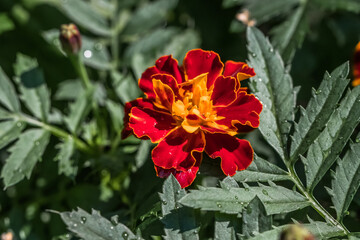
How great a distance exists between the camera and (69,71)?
204cm

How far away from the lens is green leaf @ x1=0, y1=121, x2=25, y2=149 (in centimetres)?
133

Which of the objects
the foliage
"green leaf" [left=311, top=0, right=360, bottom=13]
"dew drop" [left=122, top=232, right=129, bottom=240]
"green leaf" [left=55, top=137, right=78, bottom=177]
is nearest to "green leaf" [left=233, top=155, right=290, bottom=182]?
the foliage

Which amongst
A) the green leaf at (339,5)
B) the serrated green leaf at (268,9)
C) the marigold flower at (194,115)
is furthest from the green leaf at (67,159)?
the green leaf at (339,5)

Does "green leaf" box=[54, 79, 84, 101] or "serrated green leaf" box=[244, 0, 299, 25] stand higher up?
"serrated green leaf" box=[244, 0, 299, 25]

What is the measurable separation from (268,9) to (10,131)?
829mm

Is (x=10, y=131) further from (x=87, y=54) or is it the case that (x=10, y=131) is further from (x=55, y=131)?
(x=87, y=54)

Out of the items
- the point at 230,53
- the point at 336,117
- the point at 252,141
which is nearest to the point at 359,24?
the point at 230,53

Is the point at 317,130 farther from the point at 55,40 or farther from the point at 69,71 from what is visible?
the point at 69,71

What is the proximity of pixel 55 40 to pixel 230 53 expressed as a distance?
0.60m

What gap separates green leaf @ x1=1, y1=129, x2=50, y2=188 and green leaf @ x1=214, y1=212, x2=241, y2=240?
0.50 metres

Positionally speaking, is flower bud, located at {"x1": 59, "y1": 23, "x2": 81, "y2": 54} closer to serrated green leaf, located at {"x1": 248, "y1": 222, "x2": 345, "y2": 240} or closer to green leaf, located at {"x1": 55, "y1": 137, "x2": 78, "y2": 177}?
green leaf, located at {"x1": 55, "y1": 137, "x2": 78, "y2": 177}

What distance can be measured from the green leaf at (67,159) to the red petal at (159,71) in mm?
297

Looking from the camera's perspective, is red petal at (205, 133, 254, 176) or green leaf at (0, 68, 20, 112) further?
green leaf at (0, 68, 20, 112)

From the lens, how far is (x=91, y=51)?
1711 mm
